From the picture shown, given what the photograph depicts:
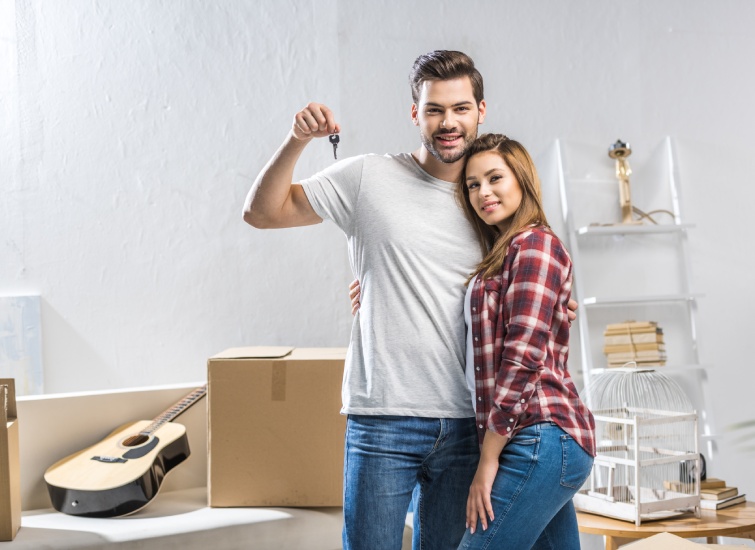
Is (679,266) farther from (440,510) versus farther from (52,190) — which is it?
(52,190)

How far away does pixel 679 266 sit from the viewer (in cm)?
347

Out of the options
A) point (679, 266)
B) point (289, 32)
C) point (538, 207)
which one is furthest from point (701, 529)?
point (289, 32)

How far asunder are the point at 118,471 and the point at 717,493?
1.78 m

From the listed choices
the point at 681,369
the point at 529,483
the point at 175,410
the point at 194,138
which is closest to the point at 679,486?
the point at 681,369

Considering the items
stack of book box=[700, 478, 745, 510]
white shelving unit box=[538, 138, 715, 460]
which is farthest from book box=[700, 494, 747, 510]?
white shelving unit box=[538, 138, 715, 460]

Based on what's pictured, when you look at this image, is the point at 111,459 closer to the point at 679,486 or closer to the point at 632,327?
the point at 679,486

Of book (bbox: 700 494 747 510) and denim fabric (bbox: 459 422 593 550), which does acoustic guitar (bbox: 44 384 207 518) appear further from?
book (bbox: 700 494 747 510)

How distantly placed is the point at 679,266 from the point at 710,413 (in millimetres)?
638

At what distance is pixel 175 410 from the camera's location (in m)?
2.66

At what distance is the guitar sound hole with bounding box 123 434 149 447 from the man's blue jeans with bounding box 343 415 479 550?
123 cm

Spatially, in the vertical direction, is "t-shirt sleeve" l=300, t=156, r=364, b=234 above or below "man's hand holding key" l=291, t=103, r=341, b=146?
below

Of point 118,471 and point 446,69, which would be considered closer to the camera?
point 446,69

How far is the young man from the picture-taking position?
145 centimetres

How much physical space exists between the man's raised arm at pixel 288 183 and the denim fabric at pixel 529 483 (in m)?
0.61
